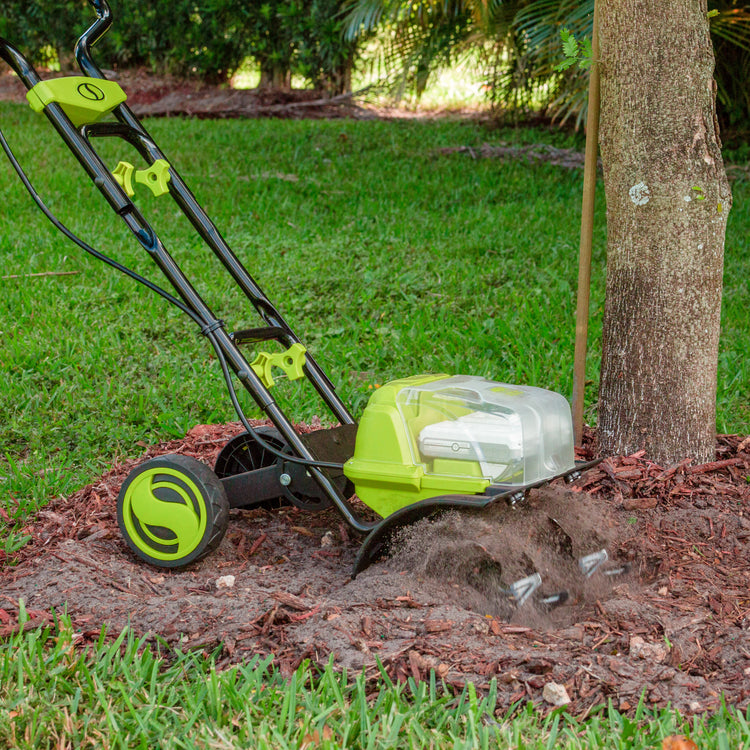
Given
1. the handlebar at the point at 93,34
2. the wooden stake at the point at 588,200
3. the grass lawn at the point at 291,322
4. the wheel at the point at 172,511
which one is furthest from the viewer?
the wooden stake at the point at 588,200

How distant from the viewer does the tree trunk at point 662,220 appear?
2783 millimetres

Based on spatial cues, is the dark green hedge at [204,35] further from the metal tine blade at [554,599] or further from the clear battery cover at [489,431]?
the metal tine blade at [554,599]

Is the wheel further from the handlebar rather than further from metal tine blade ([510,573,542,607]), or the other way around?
the handlebar

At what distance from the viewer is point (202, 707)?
1.84 metres

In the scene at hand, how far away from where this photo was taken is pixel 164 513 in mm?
2529

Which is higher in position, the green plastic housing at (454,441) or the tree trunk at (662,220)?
the tree trunk at (662,220)

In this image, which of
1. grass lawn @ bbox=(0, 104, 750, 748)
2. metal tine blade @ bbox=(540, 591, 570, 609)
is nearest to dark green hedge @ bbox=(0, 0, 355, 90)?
grass lawn @ bbox=(0, 104, 750, 748)

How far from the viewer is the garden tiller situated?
2.28 meters

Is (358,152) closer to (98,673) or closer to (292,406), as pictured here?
(292,406)

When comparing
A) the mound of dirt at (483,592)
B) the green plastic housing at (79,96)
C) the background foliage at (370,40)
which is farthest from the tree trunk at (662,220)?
the background foliage at (370,40)

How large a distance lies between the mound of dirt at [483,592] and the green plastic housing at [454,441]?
0.11 m

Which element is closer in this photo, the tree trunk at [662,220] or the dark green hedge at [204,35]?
the tree trunk at [662,220]

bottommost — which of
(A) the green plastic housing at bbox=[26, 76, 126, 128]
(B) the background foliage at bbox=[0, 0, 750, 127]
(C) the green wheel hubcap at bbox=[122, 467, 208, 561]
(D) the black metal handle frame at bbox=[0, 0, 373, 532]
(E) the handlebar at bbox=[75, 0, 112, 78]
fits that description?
(C) the green wheel hubcap at bbox=[122, 467, 208, 561]

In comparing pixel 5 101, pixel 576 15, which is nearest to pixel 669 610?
pixel 576 15
